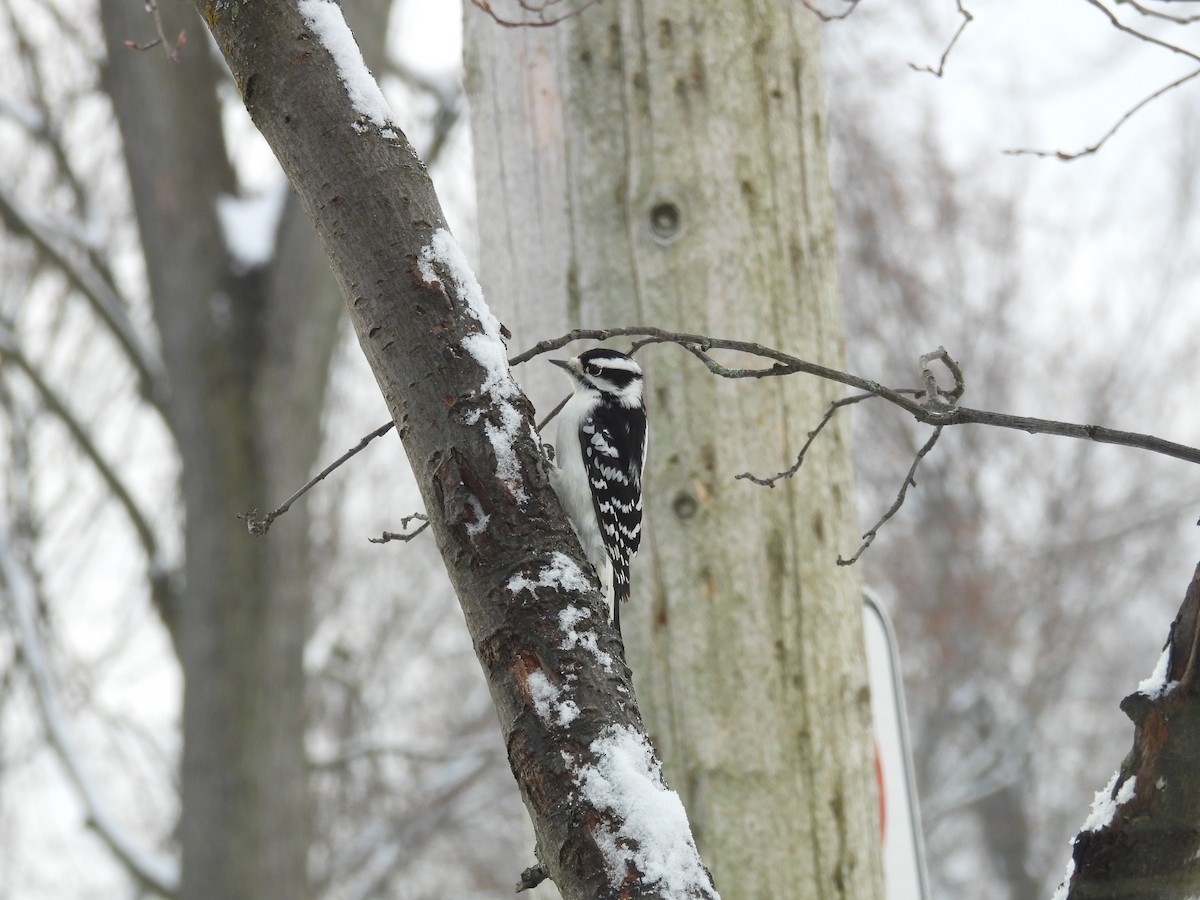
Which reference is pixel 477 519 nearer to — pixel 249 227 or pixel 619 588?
pixel 619 588

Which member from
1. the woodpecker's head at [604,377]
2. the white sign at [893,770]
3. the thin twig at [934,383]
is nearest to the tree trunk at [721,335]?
the woodpecker's head at [604,377]

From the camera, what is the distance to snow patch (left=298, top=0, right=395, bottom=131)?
77.6 inches

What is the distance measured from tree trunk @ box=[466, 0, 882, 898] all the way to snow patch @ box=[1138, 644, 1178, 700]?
58.7 inches

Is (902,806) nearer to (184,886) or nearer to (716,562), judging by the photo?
(716,562)

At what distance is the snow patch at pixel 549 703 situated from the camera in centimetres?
166

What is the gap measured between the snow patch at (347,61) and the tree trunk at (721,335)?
3.91ft

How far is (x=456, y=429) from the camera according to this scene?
6.08 ft

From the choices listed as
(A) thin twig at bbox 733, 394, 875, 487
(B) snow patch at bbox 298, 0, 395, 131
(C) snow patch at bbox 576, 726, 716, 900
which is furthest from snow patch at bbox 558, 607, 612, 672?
(B) snow patch at bbox 298, 0, 395, 131

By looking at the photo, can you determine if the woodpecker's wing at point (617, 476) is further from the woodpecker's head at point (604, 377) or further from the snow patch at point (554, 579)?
the snow patch at point (554, 579)

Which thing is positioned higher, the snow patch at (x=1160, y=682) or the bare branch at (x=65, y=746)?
the bare branch at (x=65, y=746)

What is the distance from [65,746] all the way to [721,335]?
6.71 meters

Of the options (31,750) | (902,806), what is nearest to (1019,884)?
(31,750)

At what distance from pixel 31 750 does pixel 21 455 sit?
255 cm

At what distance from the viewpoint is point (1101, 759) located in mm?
16656
